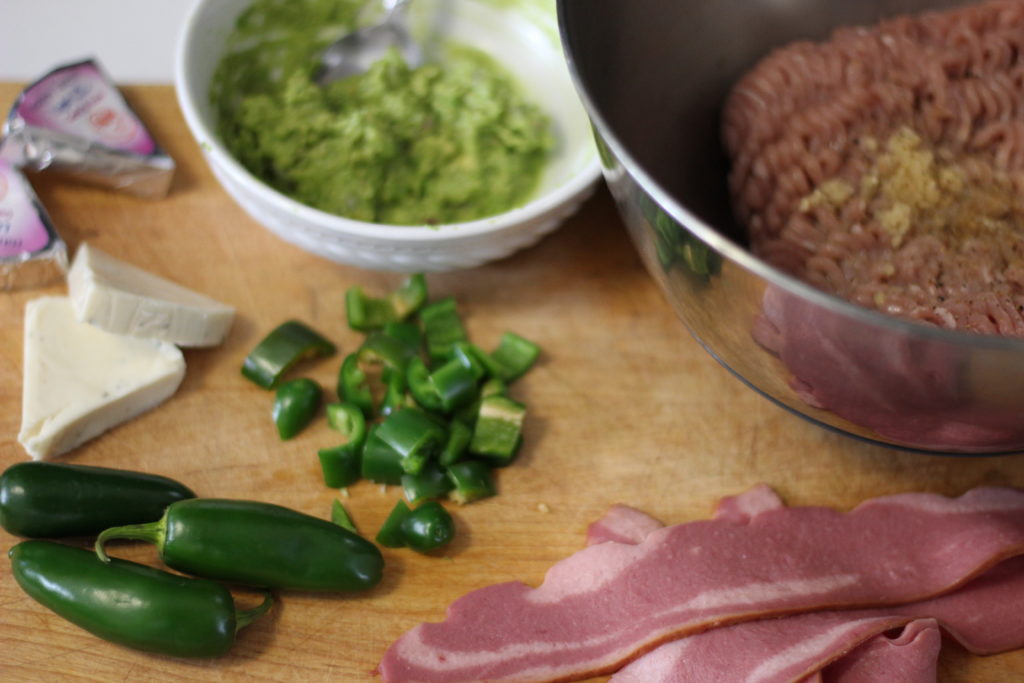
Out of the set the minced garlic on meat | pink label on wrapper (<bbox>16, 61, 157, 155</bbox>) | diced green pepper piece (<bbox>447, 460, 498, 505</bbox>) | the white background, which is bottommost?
diced green pepper piece (<bbox>447, 460, 498, 505</bbox>)

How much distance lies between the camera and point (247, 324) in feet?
8.84

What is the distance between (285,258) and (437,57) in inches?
35.3

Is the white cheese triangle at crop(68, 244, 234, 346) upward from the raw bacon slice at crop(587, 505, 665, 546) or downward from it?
upward

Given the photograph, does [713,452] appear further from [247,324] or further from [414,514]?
[247,324]

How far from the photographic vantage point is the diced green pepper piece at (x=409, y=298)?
2.71 m

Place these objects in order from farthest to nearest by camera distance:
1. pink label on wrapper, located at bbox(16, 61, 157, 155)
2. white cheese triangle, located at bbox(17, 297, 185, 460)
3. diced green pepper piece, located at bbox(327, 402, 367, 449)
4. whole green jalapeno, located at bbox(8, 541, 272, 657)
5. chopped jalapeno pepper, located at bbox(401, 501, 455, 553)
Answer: pink label on wrapper, located at bbox(16, 61, 157, 155) → diced green pepper piece, located at bbox(327, 402, 367, 449) → white cheese triangle, located at bbox(17, 297, 185, 460) → chopped jalapeno pepper, located at bbox(401, 501, 455, 553) → whole green jalapeno, located at bbox(8, 541, 272, 657)

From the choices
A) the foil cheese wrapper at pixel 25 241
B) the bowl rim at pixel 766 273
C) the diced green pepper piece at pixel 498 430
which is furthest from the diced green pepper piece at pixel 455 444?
the foil cheese wrapper at pixel 25 241

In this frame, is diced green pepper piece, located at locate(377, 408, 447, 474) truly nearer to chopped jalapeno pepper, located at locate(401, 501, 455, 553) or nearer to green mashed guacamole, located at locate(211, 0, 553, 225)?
chopped jalapeno pepper, located at locate(401, 501, 455, 553)

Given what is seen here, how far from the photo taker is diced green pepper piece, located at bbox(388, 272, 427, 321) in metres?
2.71

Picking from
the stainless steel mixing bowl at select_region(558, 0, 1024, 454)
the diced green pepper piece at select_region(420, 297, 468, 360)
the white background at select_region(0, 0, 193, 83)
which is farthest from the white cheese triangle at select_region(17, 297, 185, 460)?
the white background at select_region(0, 0, 193, 83)

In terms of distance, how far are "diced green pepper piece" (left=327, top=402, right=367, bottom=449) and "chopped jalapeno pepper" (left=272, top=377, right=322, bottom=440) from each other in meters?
0.05

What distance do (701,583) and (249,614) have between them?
997 millimetres

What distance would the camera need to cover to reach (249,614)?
2.10 meters

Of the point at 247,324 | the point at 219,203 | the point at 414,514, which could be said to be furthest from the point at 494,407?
the point at 219,203
